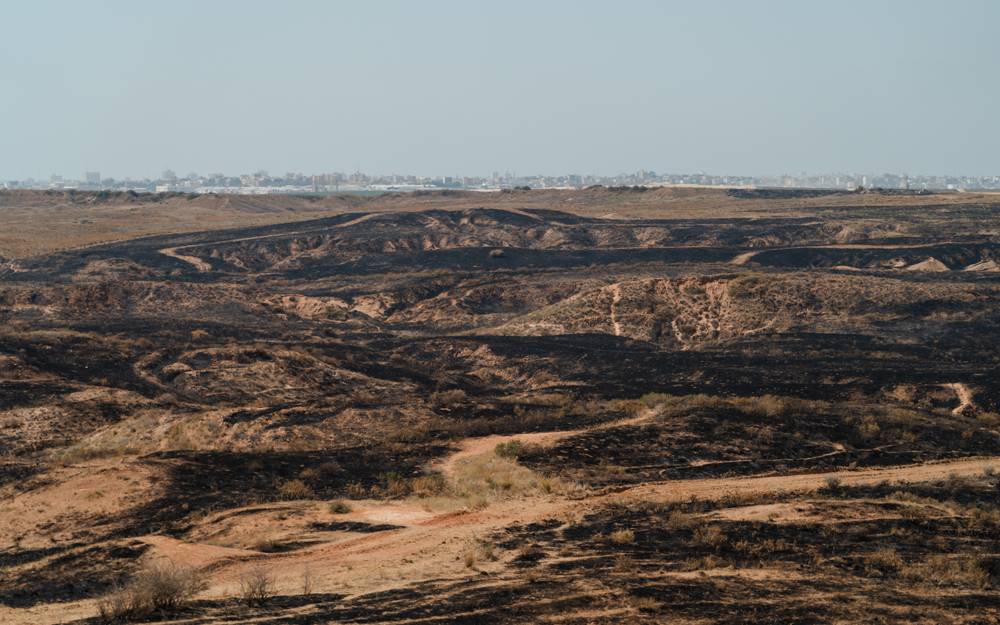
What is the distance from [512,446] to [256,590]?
13.0 metres

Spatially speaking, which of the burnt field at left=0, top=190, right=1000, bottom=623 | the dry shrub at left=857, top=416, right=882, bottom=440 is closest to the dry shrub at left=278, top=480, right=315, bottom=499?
the burnt field at left=0, top=190, right=1000, bottom=623

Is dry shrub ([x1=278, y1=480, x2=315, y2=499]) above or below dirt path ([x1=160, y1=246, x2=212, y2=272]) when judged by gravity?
below

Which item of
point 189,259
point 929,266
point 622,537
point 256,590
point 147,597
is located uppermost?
point 929,266

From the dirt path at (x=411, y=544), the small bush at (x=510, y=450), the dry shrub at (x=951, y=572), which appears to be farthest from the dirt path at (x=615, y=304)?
the dry shrub at (x=951, y=572)

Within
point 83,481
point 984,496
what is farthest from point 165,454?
point 984,496

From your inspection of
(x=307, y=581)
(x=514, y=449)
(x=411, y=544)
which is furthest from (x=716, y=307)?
(x=307, y=581)

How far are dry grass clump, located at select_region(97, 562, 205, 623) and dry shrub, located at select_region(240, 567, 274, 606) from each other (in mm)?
914

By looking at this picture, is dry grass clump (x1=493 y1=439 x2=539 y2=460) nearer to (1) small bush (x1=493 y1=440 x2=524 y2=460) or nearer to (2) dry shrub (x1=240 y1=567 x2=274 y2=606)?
(1) small bush (x1=493 y1=440 x2=524 y2=460)

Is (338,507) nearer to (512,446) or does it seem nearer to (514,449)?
(514,449)

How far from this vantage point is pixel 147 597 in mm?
16141

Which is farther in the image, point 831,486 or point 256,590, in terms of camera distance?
point 831,486

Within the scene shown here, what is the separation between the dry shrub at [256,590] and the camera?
16.8m

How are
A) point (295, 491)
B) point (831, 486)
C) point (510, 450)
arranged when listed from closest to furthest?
point (295, 491)
point (831, 486)
point (510, 450)

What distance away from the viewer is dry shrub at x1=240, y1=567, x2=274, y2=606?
55.1 feet
